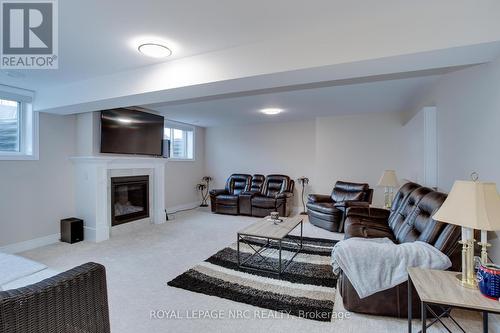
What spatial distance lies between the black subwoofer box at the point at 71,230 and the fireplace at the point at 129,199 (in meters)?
0.49

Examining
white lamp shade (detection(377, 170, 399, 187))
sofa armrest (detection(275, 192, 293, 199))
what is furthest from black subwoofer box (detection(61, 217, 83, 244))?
white lamp shade (detection(377, 170, 399, 187))

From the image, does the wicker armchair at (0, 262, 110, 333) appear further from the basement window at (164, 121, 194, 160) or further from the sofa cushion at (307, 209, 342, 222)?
the basement window at (164, 121, 194, 160)

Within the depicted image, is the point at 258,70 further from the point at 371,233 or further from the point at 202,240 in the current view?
the point at 202,240

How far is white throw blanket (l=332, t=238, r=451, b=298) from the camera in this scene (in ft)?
6.35

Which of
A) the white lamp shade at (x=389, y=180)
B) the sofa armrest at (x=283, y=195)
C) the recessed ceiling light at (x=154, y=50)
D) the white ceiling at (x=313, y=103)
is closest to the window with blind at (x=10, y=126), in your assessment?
the white ceiling at (x=313, y=103)

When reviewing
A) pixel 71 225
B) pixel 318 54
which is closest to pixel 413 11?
pixel 318 54

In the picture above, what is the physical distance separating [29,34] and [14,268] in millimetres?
1960

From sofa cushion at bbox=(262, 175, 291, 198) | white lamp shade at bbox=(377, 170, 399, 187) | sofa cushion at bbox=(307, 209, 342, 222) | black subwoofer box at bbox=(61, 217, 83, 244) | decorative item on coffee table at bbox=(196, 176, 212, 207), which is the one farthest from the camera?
decorative item on coffee table at bbox=(196, 176, 212, 207)

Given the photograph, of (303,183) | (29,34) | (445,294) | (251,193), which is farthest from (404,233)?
(29,34)

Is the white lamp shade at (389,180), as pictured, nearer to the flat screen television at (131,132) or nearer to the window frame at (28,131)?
the flat screen television at (131,132)

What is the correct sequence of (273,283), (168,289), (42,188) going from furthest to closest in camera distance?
(42,188) → (273,283) → (168,289)

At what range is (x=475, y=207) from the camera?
4.79 ft

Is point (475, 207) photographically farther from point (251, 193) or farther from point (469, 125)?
point (251, 193)

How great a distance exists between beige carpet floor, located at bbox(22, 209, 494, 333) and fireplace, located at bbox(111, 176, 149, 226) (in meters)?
0.22
